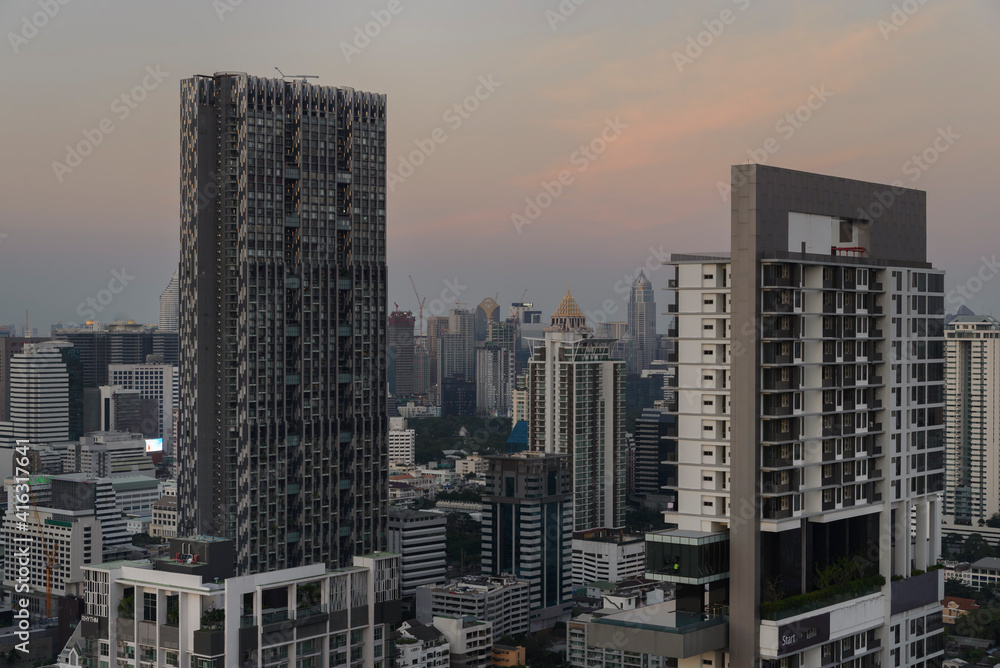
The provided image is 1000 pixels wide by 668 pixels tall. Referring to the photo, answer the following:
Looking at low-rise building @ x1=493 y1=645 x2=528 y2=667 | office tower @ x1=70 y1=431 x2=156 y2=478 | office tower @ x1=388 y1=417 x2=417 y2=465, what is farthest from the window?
office tower @ x1=388 y1=417 x2=417 y2=465

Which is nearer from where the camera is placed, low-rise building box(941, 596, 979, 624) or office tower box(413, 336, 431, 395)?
low-rise building box(941, 596, 979, 624)

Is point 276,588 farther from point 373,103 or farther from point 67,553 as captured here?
point 67,553

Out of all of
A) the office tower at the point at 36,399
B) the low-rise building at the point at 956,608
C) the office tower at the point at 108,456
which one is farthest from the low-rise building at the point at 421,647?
the office tower at the point at 36,399

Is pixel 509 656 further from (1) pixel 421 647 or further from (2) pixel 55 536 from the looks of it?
(2) pixel 55 536

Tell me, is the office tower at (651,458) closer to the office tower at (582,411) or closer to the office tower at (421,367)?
the office tower at (582,411)

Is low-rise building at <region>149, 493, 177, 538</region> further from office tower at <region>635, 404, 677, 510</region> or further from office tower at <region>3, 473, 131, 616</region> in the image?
office tower at <region>635, 404, 677, 510</region>
